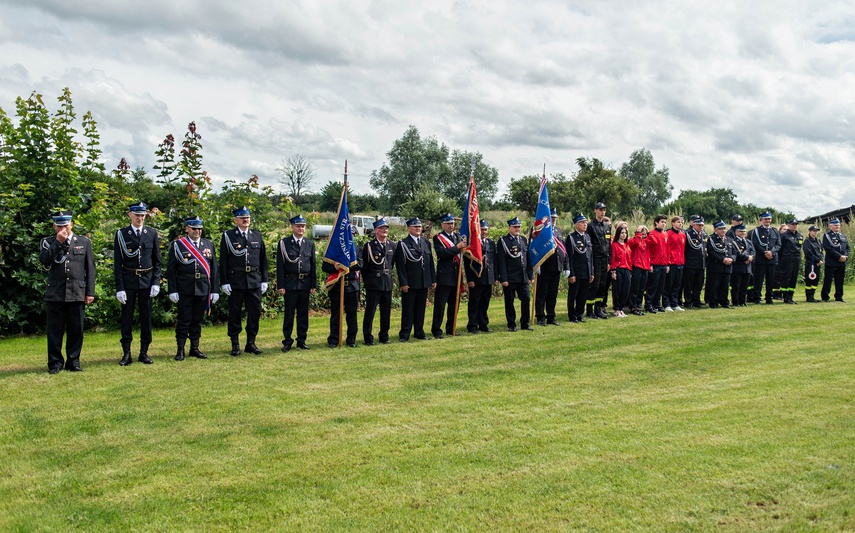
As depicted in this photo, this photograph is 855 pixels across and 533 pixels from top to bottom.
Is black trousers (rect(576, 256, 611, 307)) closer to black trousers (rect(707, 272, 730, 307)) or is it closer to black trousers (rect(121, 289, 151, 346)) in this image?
black trousers (rect(707, 272, 730, 307))

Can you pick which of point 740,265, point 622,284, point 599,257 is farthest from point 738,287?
point 599,257

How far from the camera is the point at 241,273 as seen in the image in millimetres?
9609

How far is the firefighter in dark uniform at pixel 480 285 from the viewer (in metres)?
11.6

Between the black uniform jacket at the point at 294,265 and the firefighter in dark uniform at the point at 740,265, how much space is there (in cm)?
974

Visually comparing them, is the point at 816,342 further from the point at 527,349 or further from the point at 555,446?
the point at 555,446

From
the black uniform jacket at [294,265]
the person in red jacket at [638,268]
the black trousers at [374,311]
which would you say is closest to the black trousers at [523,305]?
the black trousers at [374,311]

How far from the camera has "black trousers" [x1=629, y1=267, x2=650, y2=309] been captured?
1360cm

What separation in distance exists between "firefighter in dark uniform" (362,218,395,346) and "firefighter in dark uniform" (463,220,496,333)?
1.61m

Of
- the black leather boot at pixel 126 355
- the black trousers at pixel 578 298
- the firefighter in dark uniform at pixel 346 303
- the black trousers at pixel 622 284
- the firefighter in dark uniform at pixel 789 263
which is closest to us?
the black leather boot at pixel 126 355

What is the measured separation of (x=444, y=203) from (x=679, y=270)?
2366 cm

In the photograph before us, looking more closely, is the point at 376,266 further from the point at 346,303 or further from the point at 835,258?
the point at 835,258

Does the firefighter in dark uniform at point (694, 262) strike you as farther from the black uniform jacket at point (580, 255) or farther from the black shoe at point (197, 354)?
the black shoe at point (197, 354)

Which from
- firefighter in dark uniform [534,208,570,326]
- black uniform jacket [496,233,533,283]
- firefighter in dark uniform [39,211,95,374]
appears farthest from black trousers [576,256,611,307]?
firefighter in dark uniform [39,211,95,374]

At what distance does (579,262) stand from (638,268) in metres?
1.74
